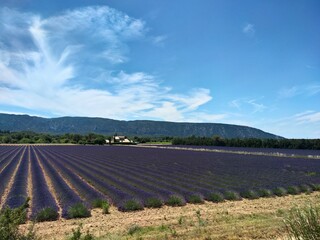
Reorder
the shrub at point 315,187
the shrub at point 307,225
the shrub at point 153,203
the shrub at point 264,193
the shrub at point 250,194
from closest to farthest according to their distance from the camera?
the shrub at point 307,225
the shrub at point 153,203
the shrub at point 250,194
the shrub at point 264,193
the shrub at point 315,187

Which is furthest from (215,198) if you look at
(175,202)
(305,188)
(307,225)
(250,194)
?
(307,225)

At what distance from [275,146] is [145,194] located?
84656mm

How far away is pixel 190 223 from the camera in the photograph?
1116 centimetres

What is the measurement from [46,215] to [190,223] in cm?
579

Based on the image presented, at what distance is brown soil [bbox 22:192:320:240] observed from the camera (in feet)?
Answer: 31.1

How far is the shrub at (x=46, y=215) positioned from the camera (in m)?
12.3

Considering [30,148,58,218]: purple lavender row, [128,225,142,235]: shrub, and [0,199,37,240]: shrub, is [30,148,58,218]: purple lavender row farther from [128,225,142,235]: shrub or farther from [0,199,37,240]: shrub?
[0,199,37,240]: shrub

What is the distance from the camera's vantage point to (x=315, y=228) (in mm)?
5043

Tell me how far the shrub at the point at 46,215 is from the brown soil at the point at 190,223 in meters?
0.48

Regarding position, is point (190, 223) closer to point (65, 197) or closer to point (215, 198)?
point (215, 198)

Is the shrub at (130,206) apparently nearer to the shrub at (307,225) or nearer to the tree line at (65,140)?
the shrub at (307,225)

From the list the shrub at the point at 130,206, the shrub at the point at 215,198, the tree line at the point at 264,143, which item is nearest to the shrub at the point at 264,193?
the shrub at the point at 215,198

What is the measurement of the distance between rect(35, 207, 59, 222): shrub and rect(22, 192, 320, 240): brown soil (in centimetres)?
48

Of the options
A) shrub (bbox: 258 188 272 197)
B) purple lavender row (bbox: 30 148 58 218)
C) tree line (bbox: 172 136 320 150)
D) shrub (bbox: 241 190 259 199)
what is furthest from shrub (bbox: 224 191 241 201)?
tree line (bbox: 172 136 320 150)
